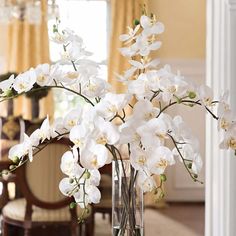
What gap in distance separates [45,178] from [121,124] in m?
2.47

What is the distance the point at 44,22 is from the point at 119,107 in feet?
19.8

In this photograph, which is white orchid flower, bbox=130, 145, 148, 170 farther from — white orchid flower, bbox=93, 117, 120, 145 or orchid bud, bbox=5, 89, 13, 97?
orchid bud, bbox=5, 89, 13, 97

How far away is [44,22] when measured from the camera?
6.91 m

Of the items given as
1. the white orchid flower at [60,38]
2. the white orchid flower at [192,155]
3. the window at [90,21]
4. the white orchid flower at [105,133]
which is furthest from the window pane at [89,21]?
the white orchid flower at [105,133]

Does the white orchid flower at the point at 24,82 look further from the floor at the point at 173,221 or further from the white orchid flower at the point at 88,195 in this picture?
the floor at the point at 173,221

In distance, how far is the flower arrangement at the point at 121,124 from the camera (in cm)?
104

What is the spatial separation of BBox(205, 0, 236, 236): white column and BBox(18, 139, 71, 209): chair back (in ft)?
5.74

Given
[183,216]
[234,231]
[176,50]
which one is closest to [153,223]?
[183,216]

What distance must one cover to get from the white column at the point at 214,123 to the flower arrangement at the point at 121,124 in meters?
0.52

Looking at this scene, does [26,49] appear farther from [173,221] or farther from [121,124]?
[121,124]

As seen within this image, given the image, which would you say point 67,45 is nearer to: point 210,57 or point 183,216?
point 210,57

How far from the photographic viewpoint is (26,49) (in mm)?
6875

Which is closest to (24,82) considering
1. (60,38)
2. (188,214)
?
(60,38)

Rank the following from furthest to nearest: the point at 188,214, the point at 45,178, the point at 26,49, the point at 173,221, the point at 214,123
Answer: the point at 26,49 → the point at 188,214 → the point at 173,221 → the point at 45,178 → the point at 214,123
